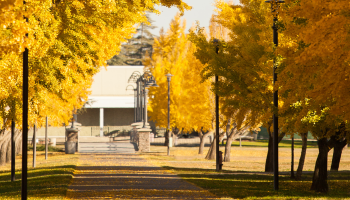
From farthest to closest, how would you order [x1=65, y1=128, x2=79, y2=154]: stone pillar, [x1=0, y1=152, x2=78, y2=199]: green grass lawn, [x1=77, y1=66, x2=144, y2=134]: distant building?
[x1=77, y1=66, x2=144, y2=134]: distant building < [x1=65, y1=128, x2=79, y2=154]: stone pillar < [x1=0, y1=152, x2=78, y2=199]: green grass lawn

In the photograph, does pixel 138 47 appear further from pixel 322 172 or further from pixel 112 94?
pixel 322 172

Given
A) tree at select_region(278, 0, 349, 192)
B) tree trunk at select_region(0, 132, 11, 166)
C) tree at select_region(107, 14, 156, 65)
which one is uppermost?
tree at select_region(107, 14, 156, 65)

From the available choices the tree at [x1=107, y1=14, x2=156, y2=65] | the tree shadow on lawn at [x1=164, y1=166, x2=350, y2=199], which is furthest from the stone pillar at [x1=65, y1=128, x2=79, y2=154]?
the tree at [x1=107, y1=14, x2=156, y2=65]

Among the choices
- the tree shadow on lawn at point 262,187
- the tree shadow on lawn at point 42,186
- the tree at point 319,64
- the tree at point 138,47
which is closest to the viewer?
the tree at point 319,64

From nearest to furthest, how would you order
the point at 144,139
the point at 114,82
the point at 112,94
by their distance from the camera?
1. the point at 144,139
2. the point at 114,82
3. the point at 112,94

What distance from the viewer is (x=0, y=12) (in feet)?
30.4

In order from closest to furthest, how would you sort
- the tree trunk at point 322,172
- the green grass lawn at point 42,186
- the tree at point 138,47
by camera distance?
1. the green grass lawn at point 42,186
2. the tree trunk at point 322,172
3. the tree at point 138,47

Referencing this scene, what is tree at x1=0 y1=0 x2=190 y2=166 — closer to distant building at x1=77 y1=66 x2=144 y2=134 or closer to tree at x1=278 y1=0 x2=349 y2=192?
tree at x1=278 y1=0 x2=349 y2=192

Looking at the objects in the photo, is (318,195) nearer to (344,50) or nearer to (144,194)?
(144,194)

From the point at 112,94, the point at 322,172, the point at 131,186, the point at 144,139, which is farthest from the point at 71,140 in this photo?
the point at 112,94

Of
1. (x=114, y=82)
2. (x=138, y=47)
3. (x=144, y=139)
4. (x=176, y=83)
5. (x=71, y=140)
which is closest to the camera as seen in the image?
(x=71, y=140)

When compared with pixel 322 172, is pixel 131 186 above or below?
below

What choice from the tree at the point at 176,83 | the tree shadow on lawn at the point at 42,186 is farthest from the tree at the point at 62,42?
the tree at the point at 176,83

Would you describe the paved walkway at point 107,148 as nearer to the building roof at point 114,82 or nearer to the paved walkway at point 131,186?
the paved walkway at point 131,186
